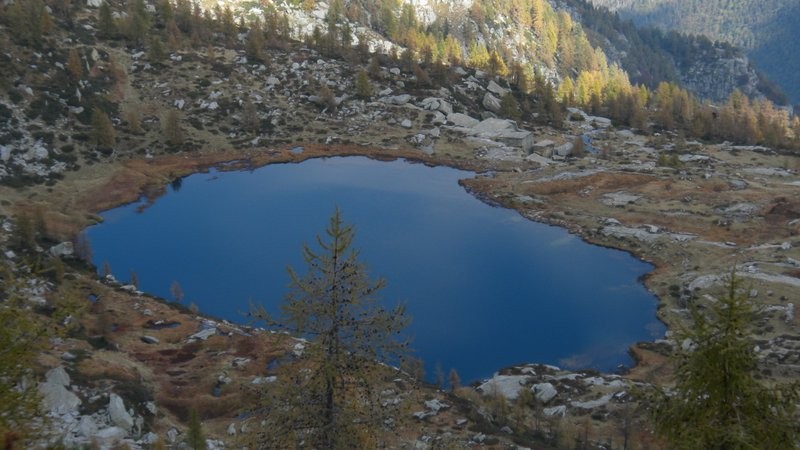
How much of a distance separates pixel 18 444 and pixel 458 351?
41.1 metres

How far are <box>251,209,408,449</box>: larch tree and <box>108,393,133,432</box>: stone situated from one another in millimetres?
16096

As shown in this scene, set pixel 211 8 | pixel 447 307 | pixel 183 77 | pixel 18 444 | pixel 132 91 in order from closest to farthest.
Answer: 1. pixel 18 444
2. pixel 447 307
3. pixel 132 91
4. pixel 183 77
5. pixel 211 8

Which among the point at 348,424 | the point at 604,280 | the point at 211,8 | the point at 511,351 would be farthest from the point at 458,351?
the point at 211,8

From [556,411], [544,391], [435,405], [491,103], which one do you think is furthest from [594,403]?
[491,103]

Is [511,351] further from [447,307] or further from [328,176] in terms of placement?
[328,176]

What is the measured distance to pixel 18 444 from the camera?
870 cm

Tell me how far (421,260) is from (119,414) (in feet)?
130

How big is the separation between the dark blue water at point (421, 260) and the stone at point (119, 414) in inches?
869

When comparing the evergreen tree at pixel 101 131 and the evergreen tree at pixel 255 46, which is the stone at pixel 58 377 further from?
the evergreen tree at pixel 255 46

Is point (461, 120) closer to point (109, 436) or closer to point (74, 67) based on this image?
point (74, 67)

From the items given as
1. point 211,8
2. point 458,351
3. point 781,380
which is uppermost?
point 211,8

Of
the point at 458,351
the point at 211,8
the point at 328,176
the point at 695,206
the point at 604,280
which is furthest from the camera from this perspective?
the point at 211,8

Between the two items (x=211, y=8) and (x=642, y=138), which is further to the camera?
(x=211, y=8)

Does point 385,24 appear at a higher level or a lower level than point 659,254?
higher
